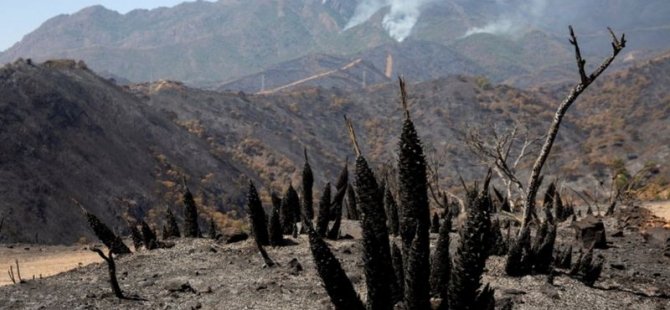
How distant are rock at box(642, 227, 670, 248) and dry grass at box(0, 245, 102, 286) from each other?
2565cm

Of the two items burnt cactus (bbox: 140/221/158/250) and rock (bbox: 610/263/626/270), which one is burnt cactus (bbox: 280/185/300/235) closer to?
burnt cactus (bbox: 140/221/158/250)

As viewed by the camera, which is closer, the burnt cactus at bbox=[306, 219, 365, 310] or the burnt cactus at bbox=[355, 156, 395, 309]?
the burnt cactus at bbox=[306, 219, 365, 310]

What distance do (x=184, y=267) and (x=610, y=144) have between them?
78.5 m

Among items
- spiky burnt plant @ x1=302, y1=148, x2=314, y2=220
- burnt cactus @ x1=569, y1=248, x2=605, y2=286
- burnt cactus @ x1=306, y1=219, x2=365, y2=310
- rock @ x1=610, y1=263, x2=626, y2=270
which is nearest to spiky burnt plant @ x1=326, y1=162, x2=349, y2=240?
spiky burnt plant @ x1=302, y1=148, x2=314, y2=220

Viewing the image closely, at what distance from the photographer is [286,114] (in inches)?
4222

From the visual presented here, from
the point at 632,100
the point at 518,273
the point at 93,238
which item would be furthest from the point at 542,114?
the point at 518,273

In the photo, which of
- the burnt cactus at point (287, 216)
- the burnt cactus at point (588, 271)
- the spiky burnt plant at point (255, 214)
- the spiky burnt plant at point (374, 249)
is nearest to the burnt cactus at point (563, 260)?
the burnt cactus at point (588, 271)

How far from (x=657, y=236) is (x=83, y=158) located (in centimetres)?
4812

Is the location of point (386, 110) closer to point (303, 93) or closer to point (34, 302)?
point (303, 93)

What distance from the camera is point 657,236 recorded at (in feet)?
87.9

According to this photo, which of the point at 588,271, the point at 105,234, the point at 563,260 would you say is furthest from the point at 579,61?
the point at 105,234

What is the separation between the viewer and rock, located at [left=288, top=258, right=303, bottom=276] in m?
21.0

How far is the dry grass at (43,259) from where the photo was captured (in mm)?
27592

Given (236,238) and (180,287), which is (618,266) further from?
(180,287)
